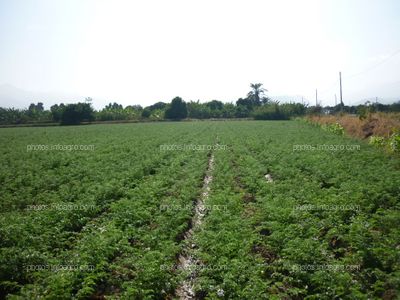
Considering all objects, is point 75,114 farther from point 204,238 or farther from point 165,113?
point 204,238

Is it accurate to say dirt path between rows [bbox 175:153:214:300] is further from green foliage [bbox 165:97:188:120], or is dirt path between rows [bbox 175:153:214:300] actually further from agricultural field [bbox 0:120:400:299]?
green foliage [bbox 165:97:188:120]

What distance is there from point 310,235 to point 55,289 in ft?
18.0

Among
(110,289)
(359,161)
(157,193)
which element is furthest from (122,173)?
(359,161)

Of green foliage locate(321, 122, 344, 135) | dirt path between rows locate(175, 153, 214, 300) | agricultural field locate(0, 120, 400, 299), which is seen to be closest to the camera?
agricultural field locate(0, 120, 400, 299)

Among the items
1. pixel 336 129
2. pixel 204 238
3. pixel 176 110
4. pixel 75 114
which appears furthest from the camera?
pixel 176 110

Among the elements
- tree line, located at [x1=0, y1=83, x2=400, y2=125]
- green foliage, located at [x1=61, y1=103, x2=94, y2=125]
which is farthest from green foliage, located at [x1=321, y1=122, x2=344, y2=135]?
green foliage, located at [x1=61, y1=103, x2=94, y2=125]

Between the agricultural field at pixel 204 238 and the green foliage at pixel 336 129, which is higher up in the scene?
the green foliage at pixel 336 129

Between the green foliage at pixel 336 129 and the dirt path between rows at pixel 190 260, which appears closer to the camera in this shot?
the dirt path between rows at pixel 190 260

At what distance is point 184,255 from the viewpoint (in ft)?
25.3

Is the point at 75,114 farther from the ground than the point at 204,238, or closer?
farther from the ground

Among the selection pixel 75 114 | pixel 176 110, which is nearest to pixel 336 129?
pixel 75 114

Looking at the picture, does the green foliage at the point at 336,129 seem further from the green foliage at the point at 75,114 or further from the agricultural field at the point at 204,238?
the green foliage at the point at 75,114

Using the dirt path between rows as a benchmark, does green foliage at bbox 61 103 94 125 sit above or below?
above

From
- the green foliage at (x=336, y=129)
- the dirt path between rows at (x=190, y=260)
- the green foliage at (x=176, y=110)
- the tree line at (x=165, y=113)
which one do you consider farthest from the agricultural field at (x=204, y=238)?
the green foliage at (x=176, y=110)
